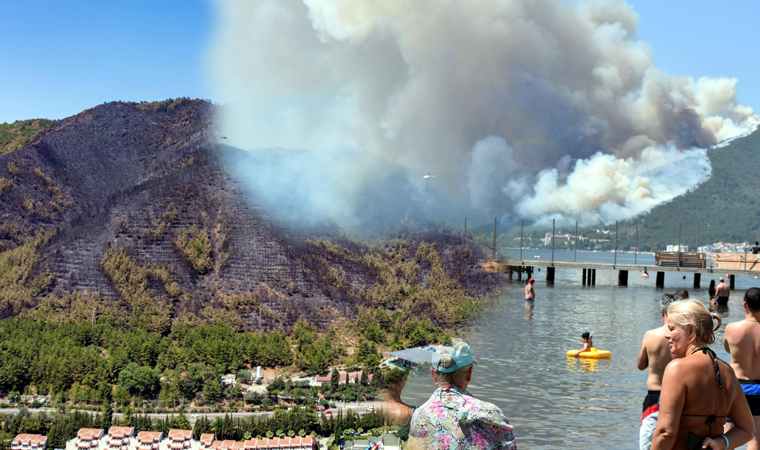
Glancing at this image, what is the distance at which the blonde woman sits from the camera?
Result: 3.62m

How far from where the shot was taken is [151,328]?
34969 mm

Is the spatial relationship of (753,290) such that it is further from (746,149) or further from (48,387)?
(746,149)

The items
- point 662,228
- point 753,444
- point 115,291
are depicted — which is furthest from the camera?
point 662,228

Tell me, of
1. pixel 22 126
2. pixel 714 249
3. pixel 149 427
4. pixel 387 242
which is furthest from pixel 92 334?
pixel 714 249

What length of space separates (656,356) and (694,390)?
176cm

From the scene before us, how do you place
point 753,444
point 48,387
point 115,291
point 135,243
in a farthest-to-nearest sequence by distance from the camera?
point 135,243, point 115,291, point 48,387, point 753,444

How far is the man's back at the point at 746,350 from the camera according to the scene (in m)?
5.54

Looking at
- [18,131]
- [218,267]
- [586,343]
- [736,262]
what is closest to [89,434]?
[218,267]

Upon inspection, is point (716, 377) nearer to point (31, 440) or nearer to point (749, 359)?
point (749, 359)

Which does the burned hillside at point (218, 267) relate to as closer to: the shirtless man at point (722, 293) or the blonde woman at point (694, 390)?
the shirtless man at point (722, 293)

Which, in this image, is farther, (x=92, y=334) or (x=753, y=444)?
(x=92, y=334)

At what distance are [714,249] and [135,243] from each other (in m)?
94.7

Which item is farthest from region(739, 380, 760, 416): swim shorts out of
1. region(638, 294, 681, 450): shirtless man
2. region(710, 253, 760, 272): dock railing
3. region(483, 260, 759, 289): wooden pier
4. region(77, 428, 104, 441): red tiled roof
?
region(710, 253, 760, 272): dock railing

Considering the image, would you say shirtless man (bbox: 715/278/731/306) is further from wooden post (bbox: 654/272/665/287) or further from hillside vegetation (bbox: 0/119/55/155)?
hillside vegetation (bbox: 0/119/55/155)
